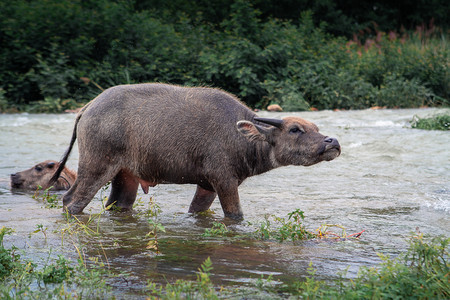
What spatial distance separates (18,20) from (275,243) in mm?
17455

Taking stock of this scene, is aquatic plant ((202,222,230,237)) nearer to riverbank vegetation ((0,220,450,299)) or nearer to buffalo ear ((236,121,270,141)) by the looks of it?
buffalo ear ((236,121,270,141))

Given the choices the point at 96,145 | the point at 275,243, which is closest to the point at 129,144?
the point at 96,145

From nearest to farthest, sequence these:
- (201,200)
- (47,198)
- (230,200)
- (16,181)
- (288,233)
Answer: (288,233) → (230,200) → (201,200) → (47,198) → (16,181)

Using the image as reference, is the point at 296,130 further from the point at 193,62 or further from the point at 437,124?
the point at 193,62

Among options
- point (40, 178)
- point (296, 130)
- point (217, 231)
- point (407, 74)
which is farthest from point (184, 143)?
point (407, 74)

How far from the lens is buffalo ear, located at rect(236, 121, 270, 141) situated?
22.9 feet

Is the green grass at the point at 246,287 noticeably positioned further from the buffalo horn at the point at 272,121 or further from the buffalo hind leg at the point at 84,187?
the buffalo horn at the point at 272,121

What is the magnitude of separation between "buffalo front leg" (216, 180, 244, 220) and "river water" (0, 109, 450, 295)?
152 mm

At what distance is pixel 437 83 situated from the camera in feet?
66.9

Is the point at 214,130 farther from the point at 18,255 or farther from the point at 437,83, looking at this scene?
the point at 437,83

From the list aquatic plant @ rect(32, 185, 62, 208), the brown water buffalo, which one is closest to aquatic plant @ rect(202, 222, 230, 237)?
aquatic plant @ rect(32, 185, 62, 208)

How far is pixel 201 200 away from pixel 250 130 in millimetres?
1296

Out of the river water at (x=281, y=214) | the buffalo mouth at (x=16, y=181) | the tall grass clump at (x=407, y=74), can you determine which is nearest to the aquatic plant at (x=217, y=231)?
the river water at (x=281, y=214)

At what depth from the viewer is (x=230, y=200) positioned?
23.3ft
